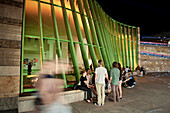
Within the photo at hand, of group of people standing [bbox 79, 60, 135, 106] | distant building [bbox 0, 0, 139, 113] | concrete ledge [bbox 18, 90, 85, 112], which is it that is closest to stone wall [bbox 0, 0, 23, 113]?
distant building [bbox 0, 0, 139, 113]

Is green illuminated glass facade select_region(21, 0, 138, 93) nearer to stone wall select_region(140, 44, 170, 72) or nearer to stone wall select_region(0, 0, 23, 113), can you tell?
stone wall select_region(0, 0, 23, 113)

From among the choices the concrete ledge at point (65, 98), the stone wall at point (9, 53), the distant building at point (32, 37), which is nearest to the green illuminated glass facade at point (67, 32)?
the distant building at point (32, 37)

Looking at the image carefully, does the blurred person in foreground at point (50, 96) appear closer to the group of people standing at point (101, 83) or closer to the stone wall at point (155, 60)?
the group of people standing at point (101, 83)

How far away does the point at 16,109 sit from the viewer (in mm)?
4582

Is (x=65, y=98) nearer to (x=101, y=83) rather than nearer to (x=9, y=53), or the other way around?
(x=101, y=83)

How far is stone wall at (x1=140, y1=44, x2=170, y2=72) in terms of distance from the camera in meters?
29.4

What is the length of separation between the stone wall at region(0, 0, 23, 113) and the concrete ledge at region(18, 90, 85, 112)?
0.95ft

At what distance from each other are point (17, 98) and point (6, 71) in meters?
1.14

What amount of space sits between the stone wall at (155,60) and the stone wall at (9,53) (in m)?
29.4

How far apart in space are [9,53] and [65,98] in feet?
9.79

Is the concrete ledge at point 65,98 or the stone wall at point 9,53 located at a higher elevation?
the stone wall at point 9,53

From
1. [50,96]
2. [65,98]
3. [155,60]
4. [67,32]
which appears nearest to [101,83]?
[65,98]

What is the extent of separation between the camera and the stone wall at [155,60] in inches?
1159

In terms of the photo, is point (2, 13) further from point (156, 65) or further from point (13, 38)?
point (156, 65)
